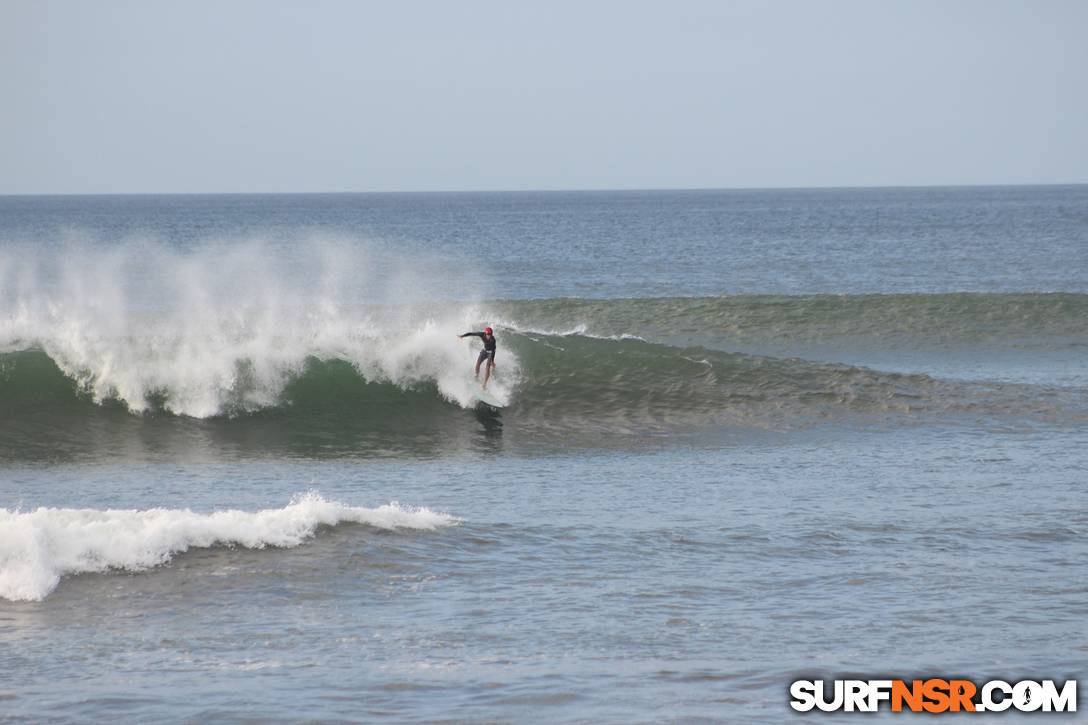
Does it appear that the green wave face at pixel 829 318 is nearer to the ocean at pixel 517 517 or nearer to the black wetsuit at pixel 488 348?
the ocean at pixel 517 517

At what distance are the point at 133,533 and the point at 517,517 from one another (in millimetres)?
3704

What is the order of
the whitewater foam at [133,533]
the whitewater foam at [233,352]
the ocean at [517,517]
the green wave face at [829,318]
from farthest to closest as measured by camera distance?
the green wave face at [829,318], the whitewater foam at [233,352], the whitewater foam at [133,533], the ocean at [517,517]

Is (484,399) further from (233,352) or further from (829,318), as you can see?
(829,318)

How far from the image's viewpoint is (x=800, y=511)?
12453 mm

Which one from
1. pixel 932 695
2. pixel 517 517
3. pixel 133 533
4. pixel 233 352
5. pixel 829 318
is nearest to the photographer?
pixel 932 695

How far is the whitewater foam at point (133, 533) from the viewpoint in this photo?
9.80 m

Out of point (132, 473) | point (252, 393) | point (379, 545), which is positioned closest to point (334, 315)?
point (252, 393)

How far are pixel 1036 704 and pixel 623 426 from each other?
430 inches

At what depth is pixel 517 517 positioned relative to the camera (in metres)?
12.2

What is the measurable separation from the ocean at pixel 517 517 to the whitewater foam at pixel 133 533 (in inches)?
1.2

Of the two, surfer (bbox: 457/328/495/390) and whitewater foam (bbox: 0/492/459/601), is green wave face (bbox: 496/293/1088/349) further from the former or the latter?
whitewater foam (bbox: 0/492/459/601)

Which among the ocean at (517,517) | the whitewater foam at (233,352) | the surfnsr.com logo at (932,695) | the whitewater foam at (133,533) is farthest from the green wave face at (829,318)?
the surfnsr.com logo at (932,695)

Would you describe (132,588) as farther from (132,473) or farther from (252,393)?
(252,393)

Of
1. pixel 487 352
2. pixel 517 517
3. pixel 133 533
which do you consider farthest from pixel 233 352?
pixel 133 533
